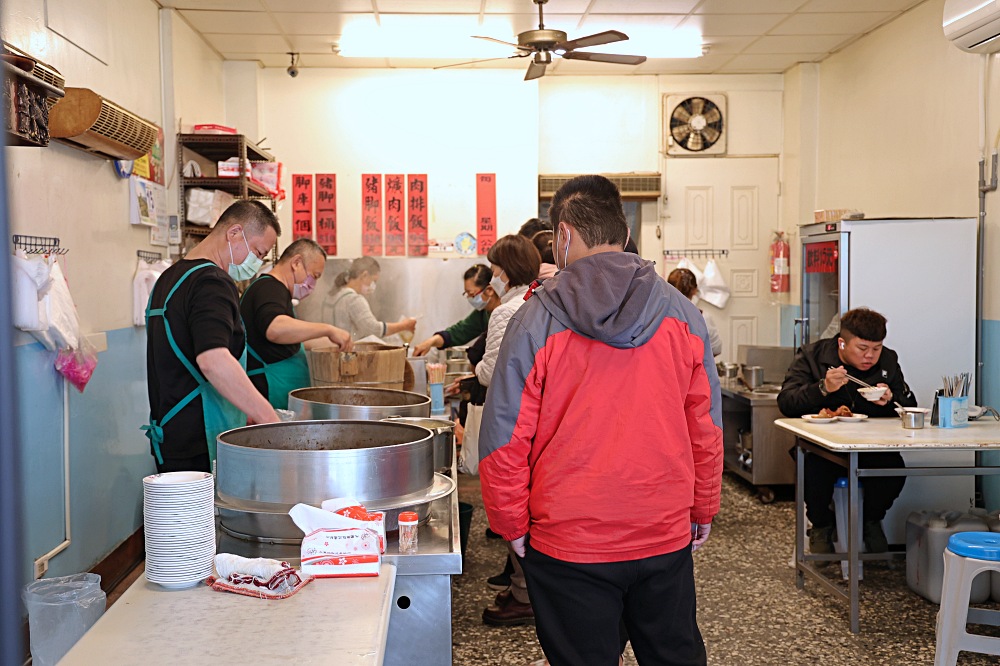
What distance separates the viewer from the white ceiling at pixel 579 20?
19.6 feet

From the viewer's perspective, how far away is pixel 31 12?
371 cm

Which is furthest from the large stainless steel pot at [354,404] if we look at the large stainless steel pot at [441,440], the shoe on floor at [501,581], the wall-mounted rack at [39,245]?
the shoe on floor at [501,581]

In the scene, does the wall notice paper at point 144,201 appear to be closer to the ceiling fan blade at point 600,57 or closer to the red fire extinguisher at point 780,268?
the ceiling fan blade at point 600,57

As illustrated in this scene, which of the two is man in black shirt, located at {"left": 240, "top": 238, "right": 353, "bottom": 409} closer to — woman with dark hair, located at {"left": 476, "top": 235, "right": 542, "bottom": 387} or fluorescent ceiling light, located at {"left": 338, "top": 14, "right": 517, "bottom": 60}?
woman with dark hair, located at {"left": 476, "top": 235, "right": 542, "bottom": 387}

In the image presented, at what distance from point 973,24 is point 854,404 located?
197cm

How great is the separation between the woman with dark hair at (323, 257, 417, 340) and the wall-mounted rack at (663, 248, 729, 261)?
97.4 inches

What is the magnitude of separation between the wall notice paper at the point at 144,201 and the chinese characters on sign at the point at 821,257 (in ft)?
13.4

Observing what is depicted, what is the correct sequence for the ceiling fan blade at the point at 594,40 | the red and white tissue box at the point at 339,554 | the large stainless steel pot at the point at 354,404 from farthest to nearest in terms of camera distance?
the ceiling fan blade at the point at 594,40 → the large stainless steel pot at the point at 354,404 → the red and white tissue box at the point at 339,554

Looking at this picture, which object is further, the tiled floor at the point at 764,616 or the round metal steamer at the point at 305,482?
the tiled floor at the point at 764,616

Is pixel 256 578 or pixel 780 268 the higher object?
pixel 780 268

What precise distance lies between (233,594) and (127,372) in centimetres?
358

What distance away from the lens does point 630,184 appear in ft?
26.0

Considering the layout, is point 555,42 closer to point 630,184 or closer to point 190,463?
point 630,184

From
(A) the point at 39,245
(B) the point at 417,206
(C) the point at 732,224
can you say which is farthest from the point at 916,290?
(A) the point at 39,245
